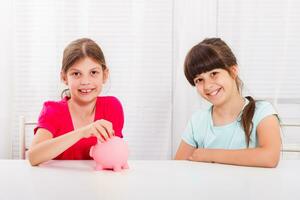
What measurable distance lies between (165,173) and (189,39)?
111cm

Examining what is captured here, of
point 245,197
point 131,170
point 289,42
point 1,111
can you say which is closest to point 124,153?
point 131,170

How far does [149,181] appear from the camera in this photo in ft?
3.32

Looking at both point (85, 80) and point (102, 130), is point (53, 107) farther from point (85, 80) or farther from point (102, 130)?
point (102, 130)

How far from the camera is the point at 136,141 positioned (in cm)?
219

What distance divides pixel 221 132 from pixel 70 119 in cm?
54

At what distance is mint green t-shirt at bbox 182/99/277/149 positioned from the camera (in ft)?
4.58

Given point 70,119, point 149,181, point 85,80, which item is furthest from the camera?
point 70,119

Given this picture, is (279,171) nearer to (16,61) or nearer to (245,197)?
(245,197)

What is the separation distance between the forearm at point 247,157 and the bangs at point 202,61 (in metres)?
0.31

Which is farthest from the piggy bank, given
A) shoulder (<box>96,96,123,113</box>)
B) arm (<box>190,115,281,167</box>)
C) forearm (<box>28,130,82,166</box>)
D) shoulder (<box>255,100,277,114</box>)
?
shoulder (<box>255,100,277,114</box>)

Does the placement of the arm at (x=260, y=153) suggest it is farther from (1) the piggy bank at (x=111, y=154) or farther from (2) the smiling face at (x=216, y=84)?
(1) the piggy bank at (x=111, y=154)

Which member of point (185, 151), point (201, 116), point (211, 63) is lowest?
point (185, 151)

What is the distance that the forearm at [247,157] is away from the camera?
1.20 meters

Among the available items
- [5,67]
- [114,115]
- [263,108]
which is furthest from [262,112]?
[5,67]
